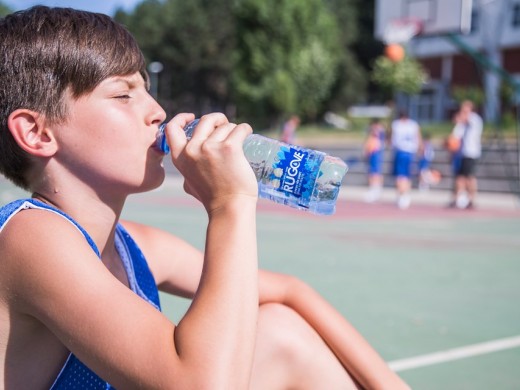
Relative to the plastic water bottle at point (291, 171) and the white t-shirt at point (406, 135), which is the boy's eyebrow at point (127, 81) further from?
the white t-shirt at point (406, 135)

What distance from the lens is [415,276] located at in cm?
615

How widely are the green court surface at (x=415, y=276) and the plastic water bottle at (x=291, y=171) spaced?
1.83 metres

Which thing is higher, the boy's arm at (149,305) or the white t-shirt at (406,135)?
the white t-shirt at (406,135)

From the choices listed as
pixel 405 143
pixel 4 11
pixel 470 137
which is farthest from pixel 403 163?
pixel 4 11

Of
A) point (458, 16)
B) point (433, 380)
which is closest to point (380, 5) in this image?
point (458, 16)

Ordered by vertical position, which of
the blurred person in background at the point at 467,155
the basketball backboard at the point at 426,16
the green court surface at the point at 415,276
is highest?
the basketball backboard at the point at 426,16

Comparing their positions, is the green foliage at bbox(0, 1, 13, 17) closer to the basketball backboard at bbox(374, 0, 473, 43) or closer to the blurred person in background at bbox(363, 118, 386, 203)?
the blurred person in background at bbox(363, 118, 386, 203)

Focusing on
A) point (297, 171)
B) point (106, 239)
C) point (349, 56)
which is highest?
point (349, 56)

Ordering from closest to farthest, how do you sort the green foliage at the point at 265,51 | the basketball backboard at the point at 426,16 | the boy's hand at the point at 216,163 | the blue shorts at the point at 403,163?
the boy's hand at the point at 216,163
the blue shorts at the point at 403,163
the basketball backboard at the point at 426,16
the green foliage at the point at 265,51

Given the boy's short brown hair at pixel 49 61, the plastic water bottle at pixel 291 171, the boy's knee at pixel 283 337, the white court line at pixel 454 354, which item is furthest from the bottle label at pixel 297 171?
the white court line at pixel 454 354

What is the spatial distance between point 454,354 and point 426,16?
14.2 meters

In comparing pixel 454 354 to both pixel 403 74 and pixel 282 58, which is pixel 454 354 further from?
pixel 282 58

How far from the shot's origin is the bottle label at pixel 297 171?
178 cm

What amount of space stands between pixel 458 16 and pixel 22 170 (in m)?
15.4
